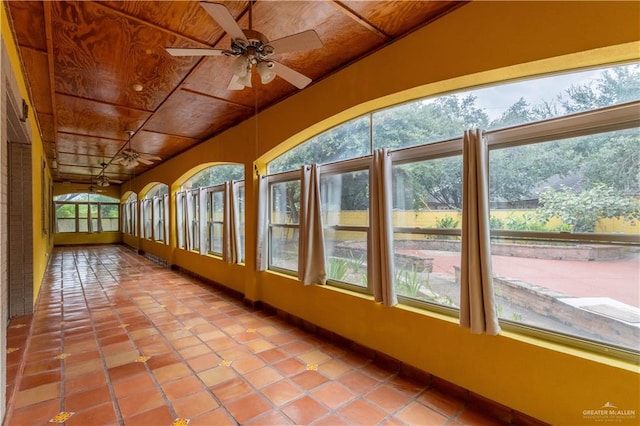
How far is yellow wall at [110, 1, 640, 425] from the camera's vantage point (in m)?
1.74

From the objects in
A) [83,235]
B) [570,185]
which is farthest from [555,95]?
[83,235]

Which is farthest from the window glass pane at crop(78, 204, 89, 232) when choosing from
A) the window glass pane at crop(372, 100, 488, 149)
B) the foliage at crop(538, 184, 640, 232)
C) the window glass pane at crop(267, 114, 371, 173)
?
the foliage at crop(538, 184, 640, 232)

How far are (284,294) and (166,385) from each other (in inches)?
71.5

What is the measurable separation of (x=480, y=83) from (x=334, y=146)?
1.66 meters

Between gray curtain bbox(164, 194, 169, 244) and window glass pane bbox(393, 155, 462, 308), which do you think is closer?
window glass pane bbox(393, 155, 462, 308)

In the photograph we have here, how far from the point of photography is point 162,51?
269cm

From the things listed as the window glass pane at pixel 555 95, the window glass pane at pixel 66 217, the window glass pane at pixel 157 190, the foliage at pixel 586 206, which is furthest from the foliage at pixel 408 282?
the window glass pane at pixel 66 217

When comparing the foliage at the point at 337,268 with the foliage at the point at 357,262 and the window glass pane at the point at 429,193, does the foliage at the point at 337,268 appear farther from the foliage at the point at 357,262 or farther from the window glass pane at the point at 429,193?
the window glass pane at the point at 429,193

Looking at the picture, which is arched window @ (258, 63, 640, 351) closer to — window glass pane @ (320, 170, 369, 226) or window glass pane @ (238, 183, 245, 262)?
window glass pane @ (320, 170, 369, 226)

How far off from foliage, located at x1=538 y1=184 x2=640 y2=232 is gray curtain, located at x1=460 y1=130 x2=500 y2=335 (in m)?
0.41

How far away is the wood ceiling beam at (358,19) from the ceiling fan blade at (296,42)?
394mm

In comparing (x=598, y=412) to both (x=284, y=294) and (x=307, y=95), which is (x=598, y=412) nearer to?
(x=284, y=294)

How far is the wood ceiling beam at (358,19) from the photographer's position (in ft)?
6.95

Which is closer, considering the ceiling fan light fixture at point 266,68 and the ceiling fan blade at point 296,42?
the ceiling fan blade at point 296,42
